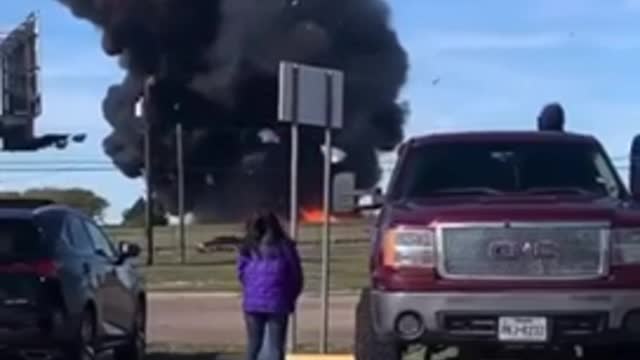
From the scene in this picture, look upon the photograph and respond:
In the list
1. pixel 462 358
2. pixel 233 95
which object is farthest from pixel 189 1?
pixel 462 358

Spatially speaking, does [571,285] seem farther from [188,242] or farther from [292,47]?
[292,47]

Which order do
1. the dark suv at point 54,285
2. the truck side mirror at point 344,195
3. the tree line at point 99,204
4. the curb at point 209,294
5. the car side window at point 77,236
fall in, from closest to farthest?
the truck side mirror at point 344,195
the dark suv at point 54,285
the car side window at point 77,236
the curb at point 209,294
the tree line at point 99,204

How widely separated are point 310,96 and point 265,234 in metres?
2.93

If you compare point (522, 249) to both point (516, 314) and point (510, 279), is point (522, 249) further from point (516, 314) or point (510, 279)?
point (516, 314)

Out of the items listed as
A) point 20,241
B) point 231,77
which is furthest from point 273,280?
point 231,77

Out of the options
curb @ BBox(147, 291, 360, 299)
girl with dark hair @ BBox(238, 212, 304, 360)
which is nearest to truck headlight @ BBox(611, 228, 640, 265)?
girl with dark hair @ BBox(238, 212, 304, 360)

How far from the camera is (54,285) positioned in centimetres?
1504

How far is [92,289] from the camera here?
1603 centimetres

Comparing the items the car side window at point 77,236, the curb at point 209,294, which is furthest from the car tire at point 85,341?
the curb at point 209,294

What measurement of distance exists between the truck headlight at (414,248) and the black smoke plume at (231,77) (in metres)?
70.4

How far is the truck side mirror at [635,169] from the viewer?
43.8 ft

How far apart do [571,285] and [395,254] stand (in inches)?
46.7

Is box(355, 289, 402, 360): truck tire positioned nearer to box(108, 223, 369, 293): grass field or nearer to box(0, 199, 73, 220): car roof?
box(0, 199, 73, 220): car roof

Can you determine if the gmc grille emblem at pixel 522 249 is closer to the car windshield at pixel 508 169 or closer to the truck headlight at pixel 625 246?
the truck headlight at pixel 625 246
